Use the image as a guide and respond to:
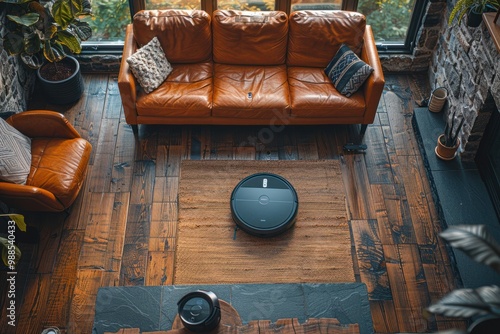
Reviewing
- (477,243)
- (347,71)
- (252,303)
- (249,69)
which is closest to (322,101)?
(347,71)

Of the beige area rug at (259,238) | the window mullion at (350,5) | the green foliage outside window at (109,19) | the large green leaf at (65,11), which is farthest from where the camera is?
the green foliage outside window at (109,19)

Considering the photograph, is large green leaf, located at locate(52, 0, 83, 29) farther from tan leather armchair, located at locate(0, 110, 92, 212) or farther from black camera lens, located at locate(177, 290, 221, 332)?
black camera lens, located at locate(177, 290, 221, 332)

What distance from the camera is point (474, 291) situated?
173 centimetres

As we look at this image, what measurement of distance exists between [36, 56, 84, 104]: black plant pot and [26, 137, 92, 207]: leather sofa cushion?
77 cm

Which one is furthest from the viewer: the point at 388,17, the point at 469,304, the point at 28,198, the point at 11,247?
the point at 388,17

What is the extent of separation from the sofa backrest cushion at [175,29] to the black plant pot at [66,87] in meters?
0.74

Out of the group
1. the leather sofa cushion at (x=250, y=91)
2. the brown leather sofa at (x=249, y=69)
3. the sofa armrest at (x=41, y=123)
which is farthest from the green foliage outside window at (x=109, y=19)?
the sofa armrest at (x=41, y=123)

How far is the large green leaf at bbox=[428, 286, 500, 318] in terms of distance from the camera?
1652 mm

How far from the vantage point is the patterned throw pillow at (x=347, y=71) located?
458cm

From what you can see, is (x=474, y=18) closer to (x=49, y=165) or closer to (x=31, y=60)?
(x=49, y=165)

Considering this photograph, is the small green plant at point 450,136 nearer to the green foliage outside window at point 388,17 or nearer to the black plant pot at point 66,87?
the green foliage outside window at point 388,17

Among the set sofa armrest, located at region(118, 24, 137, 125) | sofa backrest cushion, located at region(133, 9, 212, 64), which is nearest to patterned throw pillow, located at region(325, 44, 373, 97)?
sofa backrest cushion, located at region(133, 9, 212, 64)

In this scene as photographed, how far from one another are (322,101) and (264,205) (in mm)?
1114

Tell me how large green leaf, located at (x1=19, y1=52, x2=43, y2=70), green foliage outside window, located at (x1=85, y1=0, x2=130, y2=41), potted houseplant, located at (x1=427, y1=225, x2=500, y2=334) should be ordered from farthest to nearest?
green foliage outside window, located at (x1=85, y1=0, x2=130, y2=41)
large green leaf, located at (x1=19, y1=52, x2=43, y2=70)
potted houseplant, located at (x1=427, y1=225, x2=500, y2=334)
